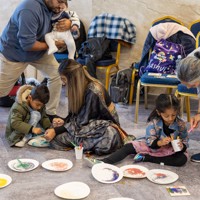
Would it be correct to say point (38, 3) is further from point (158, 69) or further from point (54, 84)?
point (158, 69)

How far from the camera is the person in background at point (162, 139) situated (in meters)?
2.21

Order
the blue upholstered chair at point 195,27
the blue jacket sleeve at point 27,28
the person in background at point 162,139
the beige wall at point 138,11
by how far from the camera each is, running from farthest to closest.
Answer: the beige wall at point 138,11
the blue upholstered chair at point 195,27
the blue jacket sleeve at point 27,28
the person in background at point 162,139

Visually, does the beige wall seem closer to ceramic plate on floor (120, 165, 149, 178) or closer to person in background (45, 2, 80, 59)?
person in background (45, 2, 80, 59)

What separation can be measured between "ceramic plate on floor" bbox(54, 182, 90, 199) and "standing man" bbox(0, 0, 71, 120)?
114 cm

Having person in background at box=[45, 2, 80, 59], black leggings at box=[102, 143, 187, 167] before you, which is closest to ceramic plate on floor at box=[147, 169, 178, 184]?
black leggings at box=[102, 143, 187, 167]

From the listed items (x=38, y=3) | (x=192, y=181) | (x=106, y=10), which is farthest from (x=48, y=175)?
(x=106, y=10)

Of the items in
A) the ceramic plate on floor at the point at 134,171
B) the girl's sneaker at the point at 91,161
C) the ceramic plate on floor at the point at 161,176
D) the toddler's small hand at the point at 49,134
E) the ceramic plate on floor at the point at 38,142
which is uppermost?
the toddler's small hand at the point at 49,134

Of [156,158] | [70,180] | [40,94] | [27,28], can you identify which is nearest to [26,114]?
[40,94]

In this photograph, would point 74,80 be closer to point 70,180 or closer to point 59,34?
point 59,34

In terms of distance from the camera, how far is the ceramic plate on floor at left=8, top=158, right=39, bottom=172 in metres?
2.15

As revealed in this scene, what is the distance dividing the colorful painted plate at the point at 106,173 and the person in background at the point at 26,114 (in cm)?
58

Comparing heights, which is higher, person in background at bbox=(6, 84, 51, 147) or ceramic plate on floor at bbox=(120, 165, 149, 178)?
person in background at bbox=(6, 84, 51, 147)

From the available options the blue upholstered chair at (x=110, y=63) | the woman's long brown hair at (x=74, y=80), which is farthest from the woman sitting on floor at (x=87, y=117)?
the blue upholstered chair at (x=110, y=63)

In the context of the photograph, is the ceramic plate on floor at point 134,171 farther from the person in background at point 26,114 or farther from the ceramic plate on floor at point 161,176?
the person in background at point 26,114
